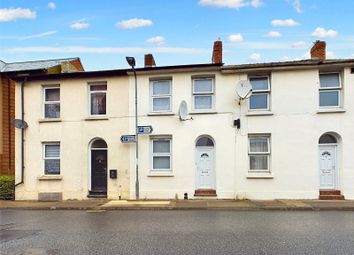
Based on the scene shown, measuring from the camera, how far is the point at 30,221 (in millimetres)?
11414

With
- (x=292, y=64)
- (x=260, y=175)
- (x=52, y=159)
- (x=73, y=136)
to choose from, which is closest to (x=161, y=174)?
(x=260, y=175)

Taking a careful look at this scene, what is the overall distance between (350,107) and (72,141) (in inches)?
484

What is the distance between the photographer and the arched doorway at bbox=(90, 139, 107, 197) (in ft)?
55.6

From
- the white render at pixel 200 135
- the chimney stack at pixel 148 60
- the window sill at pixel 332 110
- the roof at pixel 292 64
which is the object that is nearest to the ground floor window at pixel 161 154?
the white render at pixel 200 135

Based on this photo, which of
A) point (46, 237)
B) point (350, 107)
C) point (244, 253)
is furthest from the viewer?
point (350, 107)

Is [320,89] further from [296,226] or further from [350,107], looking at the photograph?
[296,226]

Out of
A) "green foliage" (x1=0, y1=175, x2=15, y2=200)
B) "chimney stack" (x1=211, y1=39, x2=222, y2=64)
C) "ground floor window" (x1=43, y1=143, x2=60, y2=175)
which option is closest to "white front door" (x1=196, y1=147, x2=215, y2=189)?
"chimney stack" (x1=211, y1=39, x2=222, y2=64)

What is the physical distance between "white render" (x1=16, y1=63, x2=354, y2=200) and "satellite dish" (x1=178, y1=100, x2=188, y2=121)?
373mm

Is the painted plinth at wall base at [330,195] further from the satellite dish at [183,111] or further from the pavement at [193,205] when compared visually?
the satellite dish at [183,111]

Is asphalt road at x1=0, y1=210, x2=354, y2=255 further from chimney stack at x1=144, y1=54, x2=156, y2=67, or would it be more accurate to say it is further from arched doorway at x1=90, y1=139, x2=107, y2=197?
chimney stack at x1=144, y1=54, x2=156, y2=67

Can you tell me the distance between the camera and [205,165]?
16266 mm

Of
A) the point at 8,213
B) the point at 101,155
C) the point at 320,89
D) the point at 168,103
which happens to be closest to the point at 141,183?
the point at 101,155

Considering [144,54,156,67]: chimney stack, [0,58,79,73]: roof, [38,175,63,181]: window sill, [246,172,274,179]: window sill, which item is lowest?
[38,175,63,181]: window sill

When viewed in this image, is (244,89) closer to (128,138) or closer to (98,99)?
(128,138)
